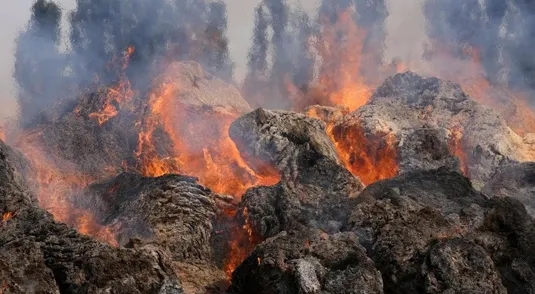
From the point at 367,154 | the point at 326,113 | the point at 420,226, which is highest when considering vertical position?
the point at 326,113

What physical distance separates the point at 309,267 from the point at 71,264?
643 cm

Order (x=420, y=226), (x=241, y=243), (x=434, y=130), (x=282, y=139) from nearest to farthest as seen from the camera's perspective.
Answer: (x=420, y=226) < (x=241, y=243) < (x=282, y=139) < (x=434, y=130)

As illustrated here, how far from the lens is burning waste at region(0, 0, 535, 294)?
15.2m

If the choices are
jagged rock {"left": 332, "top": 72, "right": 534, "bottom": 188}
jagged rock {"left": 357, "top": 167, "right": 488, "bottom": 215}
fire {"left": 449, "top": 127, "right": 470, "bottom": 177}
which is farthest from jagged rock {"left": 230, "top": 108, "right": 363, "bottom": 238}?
fire {"left": 449, "top": 127, "right": 470, "bottom": 177}

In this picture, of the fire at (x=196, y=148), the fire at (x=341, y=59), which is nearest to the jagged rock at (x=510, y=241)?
the fire at (x=196, y=148)

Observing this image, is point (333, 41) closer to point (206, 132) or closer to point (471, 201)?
point (206, 132)

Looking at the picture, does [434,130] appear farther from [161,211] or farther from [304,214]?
[161,211]

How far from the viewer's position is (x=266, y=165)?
2797cm

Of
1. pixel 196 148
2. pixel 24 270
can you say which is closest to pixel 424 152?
pixel 196 148

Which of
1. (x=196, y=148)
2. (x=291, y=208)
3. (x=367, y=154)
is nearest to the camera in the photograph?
(x=291, y=208)

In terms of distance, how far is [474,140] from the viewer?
110 ft

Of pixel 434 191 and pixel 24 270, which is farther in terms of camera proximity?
pixel 434 191

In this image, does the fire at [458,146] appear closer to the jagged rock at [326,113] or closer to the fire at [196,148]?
the jagged rock at [326,113]

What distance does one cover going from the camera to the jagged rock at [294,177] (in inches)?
834
